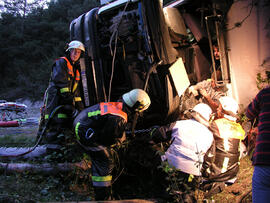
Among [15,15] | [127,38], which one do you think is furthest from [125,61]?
[15,15]

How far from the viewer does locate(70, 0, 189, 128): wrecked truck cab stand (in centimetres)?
412

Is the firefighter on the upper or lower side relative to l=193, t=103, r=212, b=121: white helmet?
lower

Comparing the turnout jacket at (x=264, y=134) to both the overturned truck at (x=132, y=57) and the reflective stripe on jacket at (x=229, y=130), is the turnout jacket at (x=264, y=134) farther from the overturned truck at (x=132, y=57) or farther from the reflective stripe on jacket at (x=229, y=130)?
the overturned truck at (x=132, y=57)

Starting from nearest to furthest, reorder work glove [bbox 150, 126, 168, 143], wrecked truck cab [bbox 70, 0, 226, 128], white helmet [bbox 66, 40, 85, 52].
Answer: work glove [bbox 150, 126, 168, 143] → wrecked truck cab [bbox 70, 0, 226, 128] → white helmet [bbox 66, 40, 85, 52]

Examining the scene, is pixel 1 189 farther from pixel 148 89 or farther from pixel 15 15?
pixel 15 15

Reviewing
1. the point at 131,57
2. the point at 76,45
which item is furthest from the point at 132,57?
the point at 76,45

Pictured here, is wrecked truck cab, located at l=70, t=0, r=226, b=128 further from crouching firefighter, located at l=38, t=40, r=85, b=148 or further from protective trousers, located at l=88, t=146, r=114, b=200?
protective trousers, located at l=88, t=146, r=114, b=200

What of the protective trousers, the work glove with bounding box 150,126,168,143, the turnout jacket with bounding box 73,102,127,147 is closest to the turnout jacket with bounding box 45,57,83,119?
the turnout jacket with bounding box 73,102,127,147

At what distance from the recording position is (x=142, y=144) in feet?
13.7

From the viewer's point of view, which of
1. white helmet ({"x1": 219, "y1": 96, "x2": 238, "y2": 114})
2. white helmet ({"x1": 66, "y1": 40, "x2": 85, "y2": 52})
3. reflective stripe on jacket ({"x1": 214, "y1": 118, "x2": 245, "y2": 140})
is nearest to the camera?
reflective stripe on jacket ({"x1": 214, "y1": 118, "x2": 245, "y2": 140})

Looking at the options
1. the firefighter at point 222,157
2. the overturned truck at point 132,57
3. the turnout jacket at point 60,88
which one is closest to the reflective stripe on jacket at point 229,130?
the firefighter at point 222,157

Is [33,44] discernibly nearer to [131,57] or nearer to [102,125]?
[131,57]

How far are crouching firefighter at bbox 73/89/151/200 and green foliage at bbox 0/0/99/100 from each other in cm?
1900

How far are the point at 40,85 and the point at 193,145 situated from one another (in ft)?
64.3
